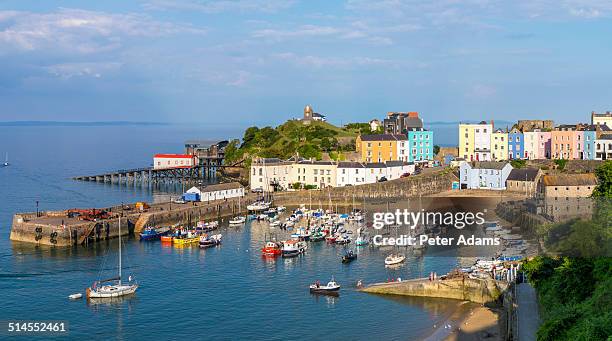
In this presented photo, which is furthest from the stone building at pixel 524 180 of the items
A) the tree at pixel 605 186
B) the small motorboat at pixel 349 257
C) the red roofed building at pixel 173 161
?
the red roofed building at pixel 173 161

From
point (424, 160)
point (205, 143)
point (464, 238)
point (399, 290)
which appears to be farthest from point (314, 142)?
point (399, 290)

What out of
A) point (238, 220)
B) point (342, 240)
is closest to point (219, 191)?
point (238, 220)

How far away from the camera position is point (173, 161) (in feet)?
245

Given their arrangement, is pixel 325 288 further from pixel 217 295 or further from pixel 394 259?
pixel 394 259

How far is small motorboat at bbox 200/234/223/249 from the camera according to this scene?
36812 millimetres

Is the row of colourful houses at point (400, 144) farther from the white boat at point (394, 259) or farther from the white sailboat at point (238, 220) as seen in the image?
the white boat at point (394, 259)

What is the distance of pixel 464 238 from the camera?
35219 millimetres

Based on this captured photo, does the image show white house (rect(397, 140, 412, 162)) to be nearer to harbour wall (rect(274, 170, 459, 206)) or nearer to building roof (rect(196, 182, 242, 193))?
harbour wall (rect(274, 170, 459, 206))

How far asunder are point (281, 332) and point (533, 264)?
824 centimetres

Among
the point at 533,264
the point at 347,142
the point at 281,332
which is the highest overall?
the point at 347,142

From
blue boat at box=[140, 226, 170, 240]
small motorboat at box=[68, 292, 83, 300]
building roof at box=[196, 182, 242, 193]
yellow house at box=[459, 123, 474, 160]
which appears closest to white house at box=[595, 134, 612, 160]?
yellow house at box=[459, 123, 474, 160]

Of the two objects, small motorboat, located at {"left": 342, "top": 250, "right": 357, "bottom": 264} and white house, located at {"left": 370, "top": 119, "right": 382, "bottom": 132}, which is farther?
white house, located at {"left": 370, "top": 119, "right": 382, "bottom": 132}

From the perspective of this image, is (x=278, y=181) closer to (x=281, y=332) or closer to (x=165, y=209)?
(x=165, y=209)

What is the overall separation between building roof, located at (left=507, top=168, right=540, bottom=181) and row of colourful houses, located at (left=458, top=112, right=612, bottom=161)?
10.8 metres
